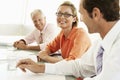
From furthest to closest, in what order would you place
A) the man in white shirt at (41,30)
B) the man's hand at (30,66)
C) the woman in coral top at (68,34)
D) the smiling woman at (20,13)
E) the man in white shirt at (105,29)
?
the smiling woman at (20,13) → the man in white shirt at (41,30) → the woman in coral top at (68,34) → the man's hand at (30,66) → the man in white shirt at (105,29)

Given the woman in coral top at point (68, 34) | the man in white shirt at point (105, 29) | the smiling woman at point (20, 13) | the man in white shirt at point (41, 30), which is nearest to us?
the man in white shirt at point (105, 29)

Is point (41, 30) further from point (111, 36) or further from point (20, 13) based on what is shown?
point (20, 13)

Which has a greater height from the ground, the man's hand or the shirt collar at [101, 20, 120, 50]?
the shirt collar at [101, 20, 120, 50]

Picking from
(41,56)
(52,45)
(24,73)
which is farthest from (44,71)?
(52,45)

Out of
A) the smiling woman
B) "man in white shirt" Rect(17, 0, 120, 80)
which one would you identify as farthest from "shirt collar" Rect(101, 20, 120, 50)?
the smiling woman

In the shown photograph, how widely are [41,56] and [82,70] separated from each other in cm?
56

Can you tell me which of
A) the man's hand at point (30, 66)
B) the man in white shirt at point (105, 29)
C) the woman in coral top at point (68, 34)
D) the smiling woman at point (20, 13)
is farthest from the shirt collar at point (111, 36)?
the smiling woman at point (20, 13)

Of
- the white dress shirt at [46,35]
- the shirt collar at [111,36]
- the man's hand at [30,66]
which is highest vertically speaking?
the shirt collar at [111,36]

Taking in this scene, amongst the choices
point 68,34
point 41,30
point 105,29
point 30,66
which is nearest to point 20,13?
point 41,30

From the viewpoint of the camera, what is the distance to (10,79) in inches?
63.0

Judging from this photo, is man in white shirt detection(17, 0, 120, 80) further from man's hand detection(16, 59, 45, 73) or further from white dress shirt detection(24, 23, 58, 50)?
white dress shirt detection(24, 23, 58, 50)

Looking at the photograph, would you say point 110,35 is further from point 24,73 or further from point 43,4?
point 43,4

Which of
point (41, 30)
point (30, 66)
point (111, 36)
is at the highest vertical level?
point (111, 36)

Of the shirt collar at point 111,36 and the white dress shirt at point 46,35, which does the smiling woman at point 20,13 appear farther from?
the shirt collar at point 111,36
